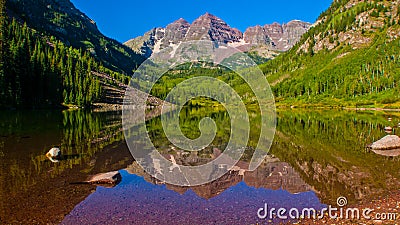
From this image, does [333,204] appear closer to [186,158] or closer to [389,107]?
[186,158]

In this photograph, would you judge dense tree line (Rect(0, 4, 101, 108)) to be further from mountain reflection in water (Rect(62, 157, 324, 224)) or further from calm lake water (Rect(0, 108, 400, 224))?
mountain reflection in water (Rect(62, 157, 324, 224))

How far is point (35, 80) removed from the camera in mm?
102938

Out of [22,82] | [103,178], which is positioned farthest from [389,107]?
[22,82]

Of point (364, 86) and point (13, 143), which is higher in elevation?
point (364, 86)

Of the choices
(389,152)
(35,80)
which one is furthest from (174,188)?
(35,80)

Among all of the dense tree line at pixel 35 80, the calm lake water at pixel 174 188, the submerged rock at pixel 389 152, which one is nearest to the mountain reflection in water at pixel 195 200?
the calm lake water at pixel 174 188

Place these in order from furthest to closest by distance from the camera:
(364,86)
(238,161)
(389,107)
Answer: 1. (364,86)
2. (389,107)
3. (238,161)

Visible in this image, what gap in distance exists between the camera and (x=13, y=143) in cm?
2856

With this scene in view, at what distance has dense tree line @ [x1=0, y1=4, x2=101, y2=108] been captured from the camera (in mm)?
87875

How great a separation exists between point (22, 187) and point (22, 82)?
95.4 meters

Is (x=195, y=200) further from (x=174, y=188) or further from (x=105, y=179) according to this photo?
(x=105, y=179)

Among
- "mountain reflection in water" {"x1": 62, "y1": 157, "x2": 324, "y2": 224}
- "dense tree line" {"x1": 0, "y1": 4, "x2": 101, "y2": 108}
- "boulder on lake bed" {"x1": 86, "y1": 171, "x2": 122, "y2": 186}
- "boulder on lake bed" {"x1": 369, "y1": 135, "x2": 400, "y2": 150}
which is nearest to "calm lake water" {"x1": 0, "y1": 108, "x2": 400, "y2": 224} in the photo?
"mountain reflection in water" {"x1": 62, "y1": 157, "x2": 324, "y2": 224}

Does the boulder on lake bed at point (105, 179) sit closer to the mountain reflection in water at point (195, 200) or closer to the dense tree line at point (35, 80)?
the mountain reflection in water at point (195, 200)

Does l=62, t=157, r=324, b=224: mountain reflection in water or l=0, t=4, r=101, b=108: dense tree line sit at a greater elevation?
l=0, t=4, r=101, b=108: dense tree line
